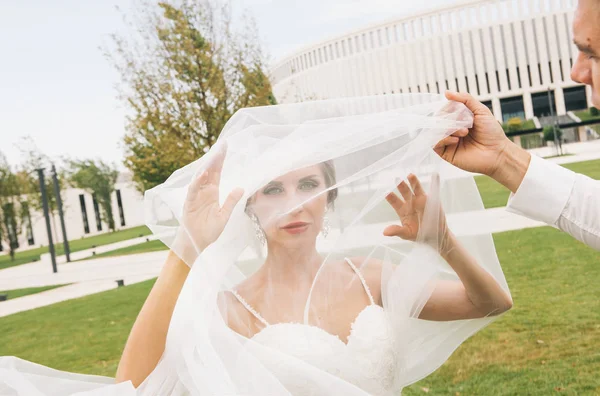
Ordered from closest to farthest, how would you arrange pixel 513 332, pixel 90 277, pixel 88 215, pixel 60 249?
pixel 513 332 < pixel 90 277 < pixel 60 249 < pixel 88 215

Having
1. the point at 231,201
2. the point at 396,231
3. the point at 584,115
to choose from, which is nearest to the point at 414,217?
the point at 396,231

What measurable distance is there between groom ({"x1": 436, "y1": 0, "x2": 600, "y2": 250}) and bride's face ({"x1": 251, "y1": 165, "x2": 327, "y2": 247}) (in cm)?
63

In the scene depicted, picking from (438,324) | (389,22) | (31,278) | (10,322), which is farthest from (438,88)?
(438,324)

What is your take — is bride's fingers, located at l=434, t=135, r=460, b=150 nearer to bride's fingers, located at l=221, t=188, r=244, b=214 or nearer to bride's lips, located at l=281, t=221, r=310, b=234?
bride's lips, located at l=281, t=221, r=310, b=234

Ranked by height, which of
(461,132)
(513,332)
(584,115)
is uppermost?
(461,132)

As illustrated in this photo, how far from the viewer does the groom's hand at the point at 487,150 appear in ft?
8.59

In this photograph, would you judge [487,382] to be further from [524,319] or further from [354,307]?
[354,307]

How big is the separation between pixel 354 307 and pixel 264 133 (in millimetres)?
896

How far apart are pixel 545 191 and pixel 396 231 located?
668 mm

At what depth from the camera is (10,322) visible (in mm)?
11914

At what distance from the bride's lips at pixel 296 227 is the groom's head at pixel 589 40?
127 centimetres

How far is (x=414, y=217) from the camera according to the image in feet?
8.82

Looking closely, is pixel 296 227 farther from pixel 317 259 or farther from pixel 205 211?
pixel 205 211

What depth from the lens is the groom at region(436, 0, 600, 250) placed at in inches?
99.1
